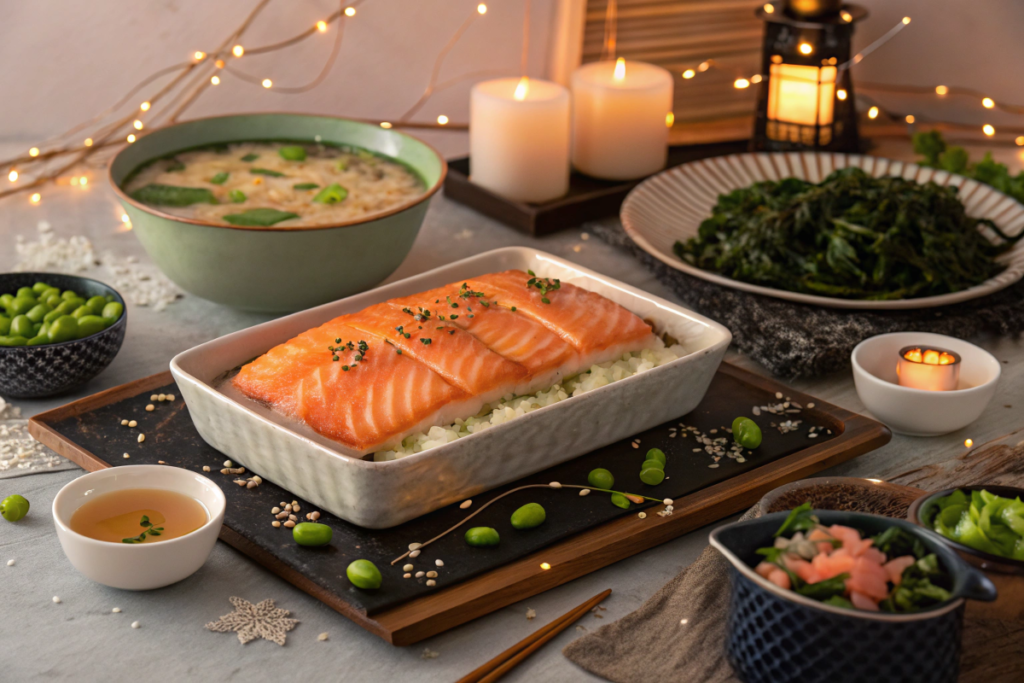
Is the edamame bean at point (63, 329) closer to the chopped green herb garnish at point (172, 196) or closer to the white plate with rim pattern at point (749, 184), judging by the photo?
the chopped green herb garnish at point (172, 196)

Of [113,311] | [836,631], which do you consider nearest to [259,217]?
[113,311]

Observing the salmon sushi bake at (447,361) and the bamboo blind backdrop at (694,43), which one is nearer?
the salmon sushi bake at (447,361)

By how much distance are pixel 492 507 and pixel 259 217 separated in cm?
101

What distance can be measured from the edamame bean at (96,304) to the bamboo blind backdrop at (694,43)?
192 cm

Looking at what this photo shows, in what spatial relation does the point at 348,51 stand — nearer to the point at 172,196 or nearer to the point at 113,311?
the point at 172,196

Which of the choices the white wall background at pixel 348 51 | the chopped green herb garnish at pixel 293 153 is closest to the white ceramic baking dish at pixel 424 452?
the chopped green herb garnish at pixel 293 153

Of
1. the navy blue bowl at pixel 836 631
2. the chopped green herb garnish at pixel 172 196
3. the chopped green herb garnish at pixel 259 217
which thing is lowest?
the navy blue bowl at pixel 836 631

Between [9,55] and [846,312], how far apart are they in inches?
103

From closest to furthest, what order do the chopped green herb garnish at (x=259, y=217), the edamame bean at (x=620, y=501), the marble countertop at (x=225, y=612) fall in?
the marble countertop at (x=225, y=612) → the edamame bean at (x=620, y=501) → the chopped green herb garnish at (x=259, y=217)

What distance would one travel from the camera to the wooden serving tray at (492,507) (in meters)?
1.51

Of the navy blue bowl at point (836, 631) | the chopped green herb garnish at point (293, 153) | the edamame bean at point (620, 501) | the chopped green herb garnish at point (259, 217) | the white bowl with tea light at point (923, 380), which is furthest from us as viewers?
the chopped green herb garnish at point (293, 153)

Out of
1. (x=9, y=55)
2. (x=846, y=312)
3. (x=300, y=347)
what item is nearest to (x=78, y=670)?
(x=300, y=347)

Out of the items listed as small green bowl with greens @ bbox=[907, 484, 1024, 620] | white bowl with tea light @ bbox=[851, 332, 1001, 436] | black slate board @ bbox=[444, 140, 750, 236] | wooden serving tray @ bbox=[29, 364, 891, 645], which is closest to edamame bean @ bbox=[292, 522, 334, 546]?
wooden serving tray @ bbox=[29, 364, 891, 645]

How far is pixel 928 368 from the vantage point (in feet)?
6.66
